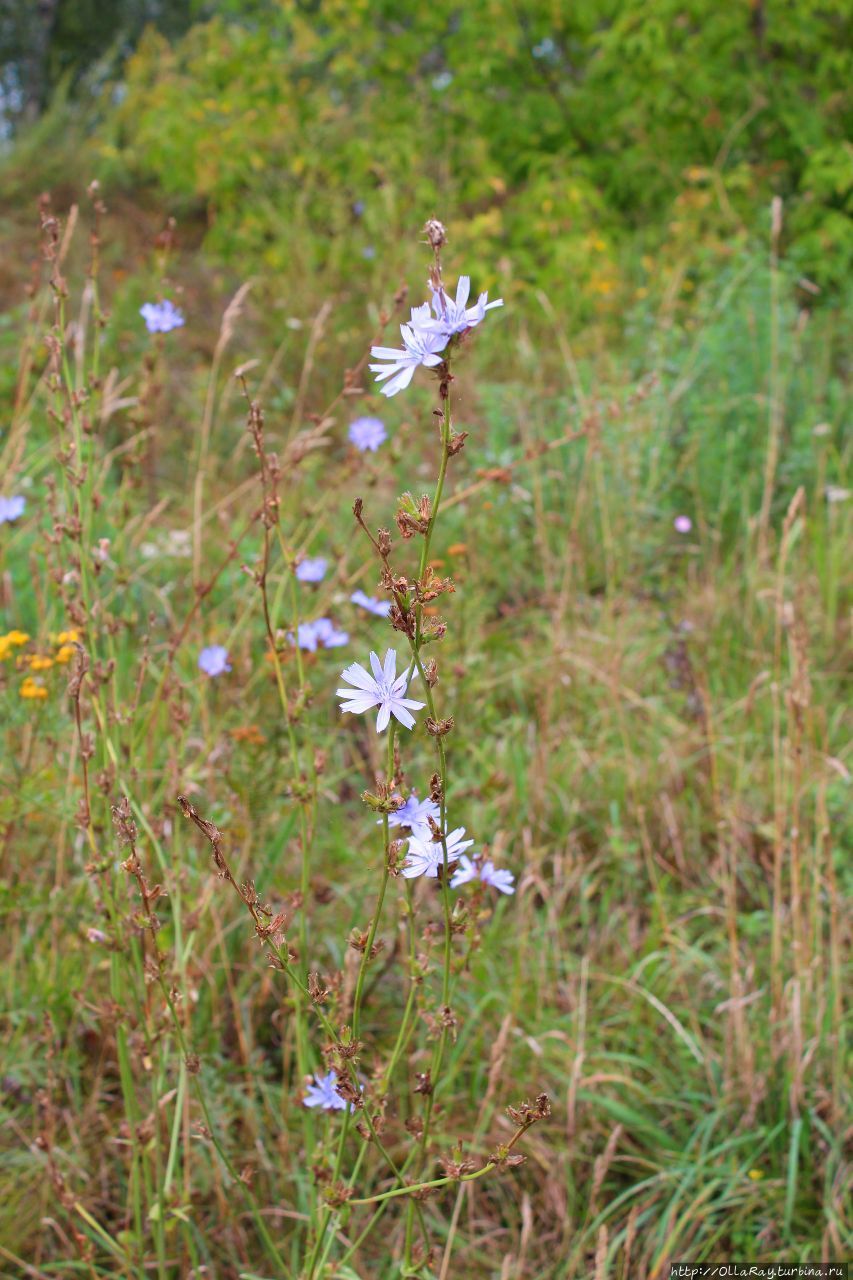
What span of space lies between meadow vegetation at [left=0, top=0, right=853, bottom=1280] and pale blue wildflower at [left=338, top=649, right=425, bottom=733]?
0.03 m

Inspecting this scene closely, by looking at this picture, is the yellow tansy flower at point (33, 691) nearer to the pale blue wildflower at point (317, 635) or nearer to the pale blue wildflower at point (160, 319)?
the pale blue wildflower at point (317, 635)

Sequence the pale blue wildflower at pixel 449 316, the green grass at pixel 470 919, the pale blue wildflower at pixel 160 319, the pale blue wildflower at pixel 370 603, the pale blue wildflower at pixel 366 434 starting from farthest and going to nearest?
1. the pale blue wildflower at pixel 366 434
2. the pale blue wildflower at pixel 370 603
3. the pale blue wildflower at pixel 160 319
4. the green grass at pixel 470 919
5. the pale blue wildflower at pixel 449 316

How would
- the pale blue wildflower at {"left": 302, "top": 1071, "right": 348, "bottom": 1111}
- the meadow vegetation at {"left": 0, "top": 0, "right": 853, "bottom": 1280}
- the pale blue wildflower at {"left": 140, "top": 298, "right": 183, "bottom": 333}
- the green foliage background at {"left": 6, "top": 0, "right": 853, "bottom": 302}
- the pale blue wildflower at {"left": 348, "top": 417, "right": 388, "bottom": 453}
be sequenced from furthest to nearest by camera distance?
the green foliage background at {"left": 6, "top": 0, "right": 853, "bottom": 302}, the pale blue wildflower at {"left": 348, "top": 417, "right": 388, "bottom": 453}, the pale blue wildflower at {"left": 140, "top": 298, "right": 183, "bottom": 333}, the meadow vegetation at {"left": 0, "top": 0, "right": 853, "bottom": 1280}, the pale blue wildflower at {"left": 302, "top": 1071, "right": 348, "bottom": 1111}

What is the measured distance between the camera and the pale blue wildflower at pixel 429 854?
0.99 m

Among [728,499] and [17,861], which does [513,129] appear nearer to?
[728,499]

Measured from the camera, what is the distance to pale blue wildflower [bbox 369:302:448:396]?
830 mm

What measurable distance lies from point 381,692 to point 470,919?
34 centimetres

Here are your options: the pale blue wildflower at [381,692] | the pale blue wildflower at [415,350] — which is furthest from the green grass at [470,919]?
the pale blue wildflower at [415,350]

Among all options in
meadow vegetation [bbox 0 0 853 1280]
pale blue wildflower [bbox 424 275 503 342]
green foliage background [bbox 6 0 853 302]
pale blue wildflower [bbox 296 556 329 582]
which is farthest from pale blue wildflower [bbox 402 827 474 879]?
green foliage background [bbox 6 0 853 302]

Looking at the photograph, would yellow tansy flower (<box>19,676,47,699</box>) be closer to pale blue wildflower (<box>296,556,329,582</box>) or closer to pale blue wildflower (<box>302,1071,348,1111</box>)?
pale blue wildflower (<box>296,556,329,582</box>)

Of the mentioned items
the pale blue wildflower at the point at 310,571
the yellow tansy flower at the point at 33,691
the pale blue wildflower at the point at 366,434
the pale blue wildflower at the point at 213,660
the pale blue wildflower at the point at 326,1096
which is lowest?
the pale blue wildflower at the point at 326,1096

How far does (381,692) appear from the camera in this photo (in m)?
0.91

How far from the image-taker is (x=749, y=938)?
6.93 ft

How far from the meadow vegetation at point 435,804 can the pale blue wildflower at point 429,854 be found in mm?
20
